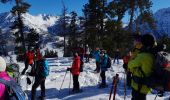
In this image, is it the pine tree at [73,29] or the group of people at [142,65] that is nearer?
the group of people at [142,65]

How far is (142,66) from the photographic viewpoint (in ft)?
25.2

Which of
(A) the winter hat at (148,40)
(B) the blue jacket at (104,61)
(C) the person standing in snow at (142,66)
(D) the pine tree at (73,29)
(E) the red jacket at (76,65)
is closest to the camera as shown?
(C) the person standing in snow at (142,66)

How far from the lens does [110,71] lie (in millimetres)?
24375

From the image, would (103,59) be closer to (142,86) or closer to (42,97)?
(42,97)

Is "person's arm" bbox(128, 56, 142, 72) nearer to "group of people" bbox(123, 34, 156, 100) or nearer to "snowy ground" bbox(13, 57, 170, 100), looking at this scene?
"group of people" bbox(123, 34, 156, 100)

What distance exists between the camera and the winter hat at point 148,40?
8.04m

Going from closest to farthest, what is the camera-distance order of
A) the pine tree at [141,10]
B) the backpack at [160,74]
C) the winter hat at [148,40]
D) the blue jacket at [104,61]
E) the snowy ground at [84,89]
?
the backpack at [160,74]
the winter hat at [148,40]
the snowy ground at [84,89]
the blue jacket at [104,61]
the pine tree at [141,10]

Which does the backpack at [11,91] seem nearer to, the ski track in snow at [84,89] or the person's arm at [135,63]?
the person's arm at [135,63]

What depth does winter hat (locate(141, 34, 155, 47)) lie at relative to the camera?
8.04 metres

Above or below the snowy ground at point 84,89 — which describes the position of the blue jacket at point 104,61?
above

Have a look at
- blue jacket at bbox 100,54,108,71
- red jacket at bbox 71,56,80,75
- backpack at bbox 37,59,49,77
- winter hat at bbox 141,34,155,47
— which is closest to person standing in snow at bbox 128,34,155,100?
winter hat at bbox 141,34,155,47

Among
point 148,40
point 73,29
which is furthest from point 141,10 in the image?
point 148,40

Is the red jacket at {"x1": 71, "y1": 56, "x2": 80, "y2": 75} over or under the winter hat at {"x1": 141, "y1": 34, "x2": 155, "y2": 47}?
under

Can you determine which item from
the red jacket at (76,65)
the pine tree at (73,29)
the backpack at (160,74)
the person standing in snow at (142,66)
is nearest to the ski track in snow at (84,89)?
the red jacket at (76,65)
